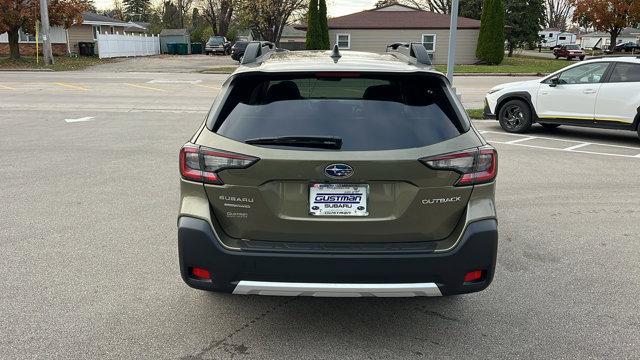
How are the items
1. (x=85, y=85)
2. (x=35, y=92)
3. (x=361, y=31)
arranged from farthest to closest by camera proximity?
(x=361, y=31)
(x=85, y=85)
(x=35, y=92)

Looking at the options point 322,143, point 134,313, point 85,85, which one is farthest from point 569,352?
point 85,85

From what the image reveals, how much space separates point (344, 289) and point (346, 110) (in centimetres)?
104

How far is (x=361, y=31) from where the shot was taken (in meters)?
38.4

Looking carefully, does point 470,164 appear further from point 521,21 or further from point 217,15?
point 217,15

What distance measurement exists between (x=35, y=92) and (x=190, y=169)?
1850 centimetres

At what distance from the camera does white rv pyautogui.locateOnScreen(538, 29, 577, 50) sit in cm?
8656

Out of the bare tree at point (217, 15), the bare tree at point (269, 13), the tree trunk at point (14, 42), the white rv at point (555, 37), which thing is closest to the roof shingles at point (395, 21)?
the bare tree at point (269, 13)

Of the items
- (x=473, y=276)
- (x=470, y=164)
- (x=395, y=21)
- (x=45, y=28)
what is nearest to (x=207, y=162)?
(x=470, y=164)

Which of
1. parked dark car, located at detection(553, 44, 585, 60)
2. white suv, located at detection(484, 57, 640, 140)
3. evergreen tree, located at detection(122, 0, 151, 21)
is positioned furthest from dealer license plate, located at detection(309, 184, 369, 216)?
evergreen tree, located at detection(122, 0, 151, 21)

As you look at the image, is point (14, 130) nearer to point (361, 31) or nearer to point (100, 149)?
point (100, 149)

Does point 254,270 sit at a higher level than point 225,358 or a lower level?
higher

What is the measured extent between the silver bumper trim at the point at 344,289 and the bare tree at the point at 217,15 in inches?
2427

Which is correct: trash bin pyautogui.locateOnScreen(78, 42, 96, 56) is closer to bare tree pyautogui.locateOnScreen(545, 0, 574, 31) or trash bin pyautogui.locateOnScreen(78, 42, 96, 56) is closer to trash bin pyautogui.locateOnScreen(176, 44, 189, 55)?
trash bin pyautogui.locateOnScreen(176, 44, 189, 55)

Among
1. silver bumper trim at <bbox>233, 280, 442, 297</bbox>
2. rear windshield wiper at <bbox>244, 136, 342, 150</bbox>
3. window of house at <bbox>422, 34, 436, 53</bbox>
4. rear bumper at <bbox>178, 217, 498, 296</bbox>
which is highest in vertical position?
window of house at <bbox>422, 34, 436, 53</bbox>
